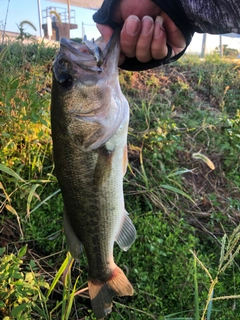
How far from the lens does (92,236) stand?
5.62ft

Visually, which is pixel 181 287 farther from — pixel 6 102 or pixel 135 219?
pixel 6 102

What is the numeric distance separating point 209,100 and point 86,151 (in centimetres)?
483

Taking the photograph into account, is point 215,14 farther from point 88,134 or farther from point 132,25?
point 88,134

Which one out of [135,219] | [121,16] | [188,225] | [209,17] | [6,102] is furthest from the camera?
[188,225]

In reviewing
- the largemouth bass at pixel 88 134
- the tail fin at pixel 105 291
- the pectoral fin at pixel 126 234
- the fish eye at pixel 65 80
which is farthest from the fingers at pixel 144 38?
Answer: the tail fin at pixel 105 291

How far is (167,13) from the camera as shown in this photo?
148cm

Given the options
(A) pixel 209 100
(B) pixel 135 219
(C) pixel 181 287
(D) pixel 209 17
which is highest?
(D) pixel 209 17

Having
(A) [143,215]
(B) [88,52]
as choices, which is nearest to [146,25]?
(B) [88,52]

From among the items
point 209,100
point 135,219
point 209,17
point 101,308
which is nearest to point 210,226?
point 135,219

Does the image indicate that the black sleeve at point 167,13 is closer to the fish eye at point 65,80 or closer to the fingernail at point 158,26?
the fingernail at point 158,26

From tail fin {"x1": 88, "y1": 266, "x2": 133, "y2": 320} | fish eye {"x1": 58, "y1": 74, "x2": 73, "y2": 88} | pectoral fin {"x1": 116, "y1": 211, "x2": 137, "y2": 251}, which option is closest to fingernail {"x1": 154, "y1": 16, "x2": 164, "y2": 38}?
fish eye {"x1": 58, "y1": 74, "x2": 73, "y2": 88}

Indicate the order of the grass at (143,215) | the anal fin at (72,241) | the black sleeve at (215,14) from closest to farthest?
the black sleeve at (215,14), the anal fin at (72,241), the grass at (143,215)

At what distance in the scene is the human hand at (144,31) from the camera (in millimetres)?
1512

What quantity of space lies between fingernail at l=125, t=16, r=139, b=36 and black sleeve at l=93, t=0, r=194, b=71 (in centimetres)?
11
